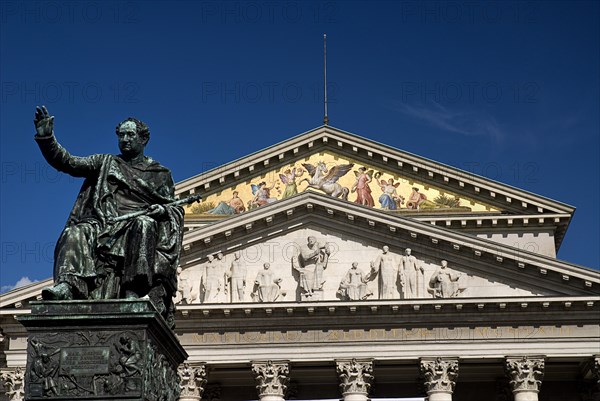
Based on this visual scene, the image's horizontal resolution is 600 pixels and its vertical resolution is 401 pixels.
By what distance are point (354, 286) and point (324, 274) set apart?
3.89 feet

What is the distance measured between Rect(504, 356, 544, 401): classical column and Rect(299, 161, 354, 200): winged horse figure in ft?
36.2

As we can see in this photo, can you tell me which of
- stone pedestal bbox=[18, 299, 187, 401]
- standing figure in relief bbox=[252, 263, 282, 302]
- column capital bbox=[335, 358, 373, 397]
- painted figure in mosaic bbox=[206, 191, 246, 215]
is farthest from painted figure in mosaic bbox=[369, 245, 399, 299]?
stone pedestal bbox=[18, 299, 187, 401]

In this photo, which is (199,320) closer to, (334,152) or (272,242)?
(272,242)

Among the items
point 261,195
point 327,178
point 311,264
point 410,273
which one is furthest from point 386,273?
point 261,195

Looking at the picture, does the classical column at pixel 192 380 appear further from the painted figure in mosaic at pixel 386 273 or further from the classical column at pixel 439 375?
the classical column at pixel 439 375

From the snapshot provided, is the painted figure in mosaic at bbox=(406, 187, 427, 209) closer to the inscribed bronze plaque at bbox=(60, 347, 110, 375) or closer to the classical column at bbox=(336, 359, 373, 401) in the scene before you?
the classical column at bbox=(336, 359, 373, 401)

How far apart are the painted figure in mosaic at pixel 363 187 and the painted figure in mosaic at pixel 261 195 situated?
3.32 meters

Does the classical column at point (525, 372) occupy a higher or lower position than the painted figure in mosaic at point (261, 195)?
lower

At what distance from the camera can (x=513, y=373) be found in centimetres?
3856

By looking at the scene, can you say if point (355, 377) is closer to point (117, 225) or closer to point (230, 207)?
point (230, 207)

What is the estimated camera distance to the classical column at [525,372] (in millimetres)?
38344

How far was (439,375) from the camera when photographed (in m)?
38.5

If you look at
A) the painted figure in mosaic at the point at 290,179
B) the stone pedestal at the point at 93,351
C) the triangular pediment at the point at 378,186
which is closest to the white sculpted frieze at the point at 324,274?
the triangular pediment at the point at 378,186

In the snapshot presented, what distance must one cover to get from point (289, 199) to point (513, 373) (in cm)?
955
